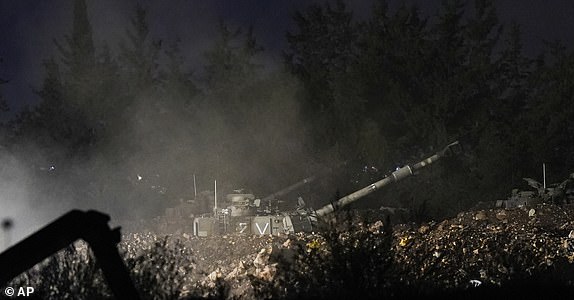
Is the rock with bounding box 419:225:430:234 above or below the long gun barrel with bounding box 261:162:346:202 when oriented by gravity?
below

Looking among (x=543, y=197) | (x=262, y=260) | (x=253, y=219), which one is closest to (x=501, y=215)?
(x=543, y=197)

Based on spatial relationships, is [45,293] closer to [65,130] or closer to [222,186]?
[222,186]

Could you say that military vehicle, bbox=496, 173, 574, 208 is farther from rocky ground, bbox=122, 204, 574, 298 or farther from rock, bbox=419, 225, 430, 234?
rock, bbox=419, 225, 430, 234

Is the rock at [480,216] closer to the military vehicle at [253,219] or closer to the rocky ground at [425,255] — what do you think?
the rocky ground at [425,255]

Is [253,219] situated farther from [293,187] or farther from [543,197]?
[293,187]

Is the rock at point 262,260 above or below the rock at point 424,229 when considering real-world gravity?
below

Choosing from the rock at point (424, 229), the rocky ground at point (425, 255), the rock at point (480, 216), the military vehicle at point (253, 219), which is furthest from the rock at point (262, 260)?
the rock at point (480, 216)

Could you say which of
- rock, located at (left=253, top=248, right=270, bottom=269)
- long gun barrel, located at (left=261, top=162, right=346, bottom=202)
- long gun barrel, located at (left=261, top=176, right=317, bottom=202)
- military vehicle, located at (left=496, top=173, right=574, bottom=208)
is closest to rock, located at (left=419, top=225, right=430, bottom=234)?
rock, located at (left=253, top=248, right=270, bottom=269)

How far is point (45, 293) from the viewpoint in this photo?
8.30 m

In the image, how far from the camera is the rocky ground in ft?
28.9

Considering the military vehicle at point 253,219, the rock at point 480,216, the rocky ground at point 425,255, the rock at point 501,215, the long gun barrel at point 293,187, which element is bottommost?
the rocky ground at point 425,255

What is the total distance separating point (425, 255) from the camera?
9789 mm

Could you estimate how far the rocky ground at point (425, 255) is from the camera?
28.9 ft

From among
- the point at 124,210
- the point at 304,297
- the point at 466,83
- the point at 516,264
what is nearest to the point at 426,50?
the point at 466,83
